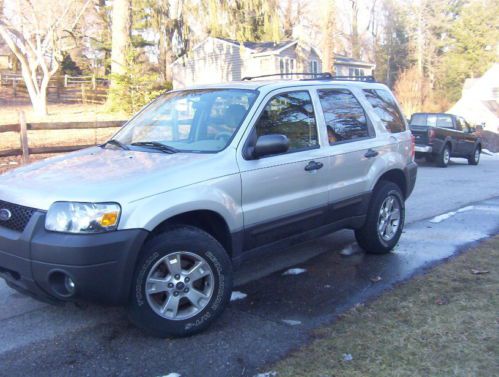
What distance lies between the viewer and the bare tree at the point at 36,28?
2619 centimetres

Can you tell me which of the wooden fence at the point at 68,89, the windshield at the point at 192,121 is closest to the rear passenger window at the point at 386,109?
the windshield at the point at 192,121

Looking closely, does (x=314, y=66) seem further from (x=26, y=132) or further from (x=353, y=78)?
(x=353, y=78)

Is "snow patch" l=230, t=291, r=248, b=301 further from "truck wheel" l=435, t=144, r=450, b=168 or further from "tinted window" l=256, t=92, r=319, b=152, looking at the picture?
"truck wheel" l=435, t=144, r=450, b=168

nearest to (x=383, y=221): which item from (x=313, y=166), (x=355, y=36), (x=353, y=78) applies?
(x=313, y=166)

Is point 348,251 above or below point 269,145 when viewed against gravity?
below

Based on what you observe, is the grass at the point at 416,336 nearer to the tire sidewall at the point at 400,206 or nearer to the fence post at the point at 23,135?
the tire sidewall at the point at 400,206

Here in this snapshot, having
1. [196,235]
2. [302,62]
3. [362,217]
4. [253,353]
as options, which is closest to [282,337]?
[253,353]

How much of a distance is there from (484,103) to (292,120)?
3715 centimetres

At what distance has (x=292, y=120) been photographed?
494 cm

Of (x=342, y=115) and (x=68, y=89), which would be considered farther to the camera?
(x=68, y=89)

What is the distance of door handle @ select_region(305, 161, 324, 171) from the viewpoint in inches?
191

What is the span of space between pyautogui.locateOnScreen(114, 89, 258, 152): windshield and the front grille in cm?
124

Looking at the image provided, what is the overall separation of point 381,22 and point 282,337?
6771cm

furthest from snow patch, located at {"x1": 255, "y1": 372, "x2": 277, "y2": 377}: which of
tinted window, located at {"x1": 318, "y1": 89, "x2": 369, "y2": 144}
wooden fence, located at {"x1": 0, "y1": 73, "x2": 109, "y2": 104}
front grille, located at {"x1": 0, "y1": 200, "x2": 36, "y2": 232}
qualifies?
wooden fence, located at {"x1": 0, "y1": 73, "x2": 109, "y2": 104}
